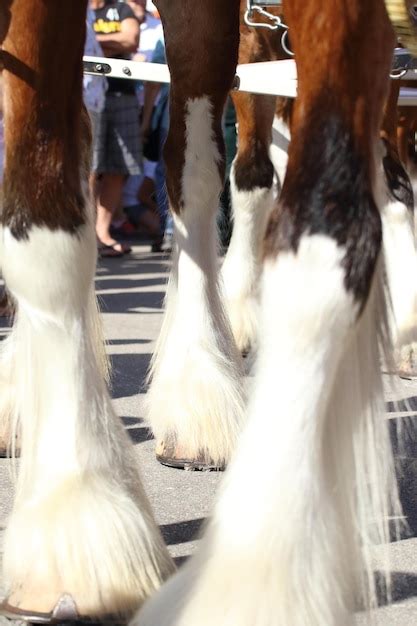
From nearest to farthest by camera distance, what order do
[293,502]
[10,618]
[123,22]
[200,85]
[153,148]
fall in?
[293,502], [10,618], [200,85], [123,22], [153,148]

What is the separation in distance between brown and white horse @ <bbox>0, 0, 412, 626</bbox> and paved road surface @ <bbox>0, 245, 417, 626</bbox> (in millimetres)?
241

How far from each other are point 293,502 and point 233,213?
350 centimetres

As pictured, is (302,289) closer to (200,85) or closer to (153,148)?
(200,85)

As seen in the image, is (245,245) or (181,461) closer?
(181,461)

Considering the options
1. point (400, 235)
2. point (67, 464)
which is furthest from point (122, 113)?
point (67, 464)

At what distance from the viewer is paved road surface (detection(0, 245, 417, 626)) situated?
2.67 meters

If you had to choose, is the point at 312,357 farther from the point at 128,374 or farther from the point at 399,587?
the point at 128,374

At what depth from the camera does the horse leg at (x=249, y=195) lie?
516 cm

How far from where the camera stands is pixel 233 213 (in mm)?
5359

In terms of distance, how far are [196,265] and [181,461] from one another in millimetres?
516

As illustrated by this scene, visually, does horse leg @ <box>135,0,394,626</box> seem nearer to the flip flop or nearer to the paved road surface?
the paved road surface

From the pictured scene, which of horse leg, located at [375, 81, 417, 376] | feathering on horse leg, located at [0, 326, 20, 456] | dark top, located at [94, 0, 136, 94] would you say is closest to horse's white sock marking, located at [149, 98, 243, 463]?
feathering on horse leg, located at [0, 326, 20, 456]

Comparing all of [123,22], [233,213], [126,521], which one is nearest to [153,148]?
[123,22]

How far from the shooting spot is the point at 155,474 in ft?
11.5
